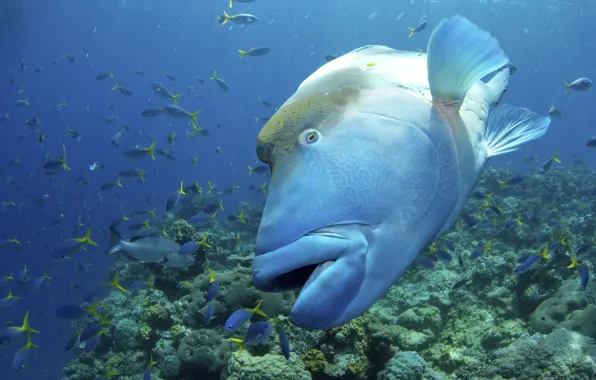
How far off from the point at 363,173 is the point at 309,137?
217 mm

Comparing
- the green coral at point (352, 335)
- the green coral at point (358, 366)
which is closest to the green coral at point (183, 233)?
the green coral at point (352, 335)

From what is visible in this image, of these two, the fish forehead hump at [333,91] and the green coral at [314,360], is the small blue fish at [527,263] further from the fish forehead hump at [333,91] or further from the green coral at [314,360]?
the fish forehead hump at [333,91]

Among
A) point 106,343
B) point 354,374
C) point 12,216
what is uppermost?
point 354,374

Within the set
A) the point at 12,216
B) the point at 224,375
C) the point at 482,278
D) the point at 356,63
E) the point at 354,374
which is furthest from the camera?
the point at 12,216

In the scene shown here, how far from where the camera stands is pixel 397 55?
80.4 inches

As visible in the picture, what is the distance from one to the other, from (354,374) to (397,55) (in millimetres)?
3323

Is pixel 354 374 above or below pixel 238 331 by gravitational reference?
above

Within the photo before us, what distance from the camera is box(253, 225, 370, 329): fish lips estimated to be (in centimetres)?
116

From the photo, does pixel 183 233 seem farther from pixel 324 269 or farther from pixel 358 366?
pixel 324 269

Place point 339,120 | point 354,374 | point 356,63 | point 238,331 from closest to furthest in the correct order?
point 339,120
point 356,63
point 354,374
point 238,331

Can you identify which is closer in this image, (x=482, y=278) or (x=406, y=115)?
(x=406, y=115)

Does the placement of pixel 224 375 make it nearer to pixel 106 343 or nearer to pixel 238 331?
pixel 238 331

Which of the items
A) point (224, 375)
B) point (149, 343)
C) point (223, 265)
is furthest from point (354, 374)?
point (223, 265)

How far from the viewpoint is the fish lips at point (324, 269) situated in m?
1.16
